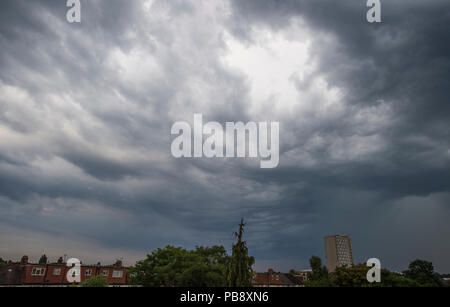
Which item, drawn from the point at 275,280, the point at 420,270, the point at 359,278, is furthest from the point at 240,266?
the point at 420,270

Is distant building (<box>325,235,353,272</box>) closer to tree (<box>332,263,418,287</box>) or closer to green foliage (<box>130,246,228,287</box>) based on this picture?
tree (<box>332,263,418,287</box>)

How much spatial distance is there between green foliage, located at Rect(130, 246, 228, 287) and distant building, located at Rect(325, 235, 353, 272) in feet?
469

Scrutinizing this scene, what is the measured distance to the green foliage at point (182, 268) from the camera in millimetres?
52781

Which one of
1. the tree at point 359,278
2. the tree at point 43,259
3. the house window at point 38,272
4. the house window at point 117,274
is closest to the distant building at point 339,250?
the tree at point 359,278

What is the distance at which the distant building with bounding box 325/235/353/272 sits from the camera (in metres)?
180

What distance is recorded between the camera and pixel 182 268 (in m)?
56.9

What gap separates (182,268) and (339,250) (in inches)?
6257

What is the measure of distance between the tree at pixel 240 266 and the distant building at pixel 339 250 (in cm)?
17134

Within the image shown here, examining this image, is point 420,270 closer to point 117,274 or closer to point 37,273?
point 117,274

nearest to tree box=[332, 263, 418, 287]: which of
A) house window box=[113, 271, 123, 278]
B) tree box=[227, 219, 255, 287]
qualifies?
tree box=[227, 219, 255, 287]

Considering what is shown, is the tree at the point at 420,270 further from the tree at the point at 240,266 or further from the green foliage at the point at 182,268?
the tree at the point at 240,266

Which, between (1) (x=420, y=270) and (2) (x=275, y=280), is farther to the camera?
(1) (x=420, y=270)
